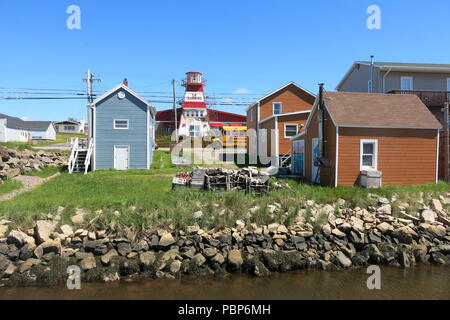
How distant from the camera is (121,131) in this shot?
22.6 m

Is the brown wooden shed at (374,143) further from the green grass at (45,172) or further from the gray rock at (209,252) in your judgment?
the green grass at (45,172)

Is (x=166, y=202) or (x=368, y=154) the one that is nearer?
(x=166, y=202)

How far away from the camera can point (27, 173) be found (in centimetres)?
2022

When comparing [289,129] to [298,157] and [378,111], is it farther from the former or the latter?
[378,111]

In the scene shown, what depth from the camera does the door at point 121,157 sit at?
2248 centimetres

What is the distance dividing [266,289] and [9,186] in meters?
13.3

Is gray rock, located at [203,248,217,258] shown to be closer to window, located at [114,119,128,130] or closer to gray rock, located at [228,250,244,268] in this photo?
gray rock, located at [228,250,244,268]

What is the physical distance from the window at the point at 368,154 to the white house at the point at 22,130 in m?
44.2

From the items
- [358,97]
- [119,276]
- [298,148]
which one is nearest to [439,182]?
[358,97]

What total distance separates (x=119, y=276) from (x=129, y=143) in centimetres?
1426

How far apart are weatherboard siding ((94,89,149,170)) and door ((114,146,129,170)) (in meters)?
0.19

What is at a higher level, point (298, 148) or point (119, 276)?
point (298, 148)

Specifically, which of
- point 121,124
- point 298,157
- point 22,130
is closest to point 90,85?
point 121,124
